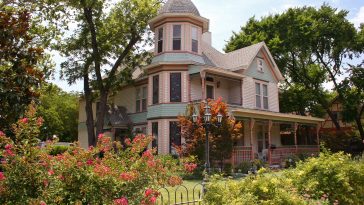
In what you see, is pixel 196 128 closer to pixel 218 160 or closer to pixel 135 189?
pixel 218 160

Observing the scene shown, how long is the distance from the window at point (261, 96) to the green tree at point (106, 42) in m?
9.66

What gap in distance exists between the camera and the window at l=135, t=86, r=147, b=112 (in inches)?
1048

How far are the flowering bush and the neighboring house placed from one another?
1611cm

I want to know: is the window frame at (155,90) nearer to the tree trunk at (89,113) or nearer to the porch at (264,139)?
the tree trunk at (89,113)

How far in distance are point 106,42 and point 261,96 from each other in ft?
43.4

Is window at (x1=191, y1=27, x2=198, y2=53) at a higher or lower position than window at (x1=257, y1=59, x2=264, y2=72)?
higher

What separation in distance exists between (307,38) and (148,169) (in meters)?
32.8

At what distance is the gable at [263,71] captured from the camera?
26.6 metres

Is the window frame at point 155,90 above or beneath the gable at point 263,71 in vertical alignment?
beneath

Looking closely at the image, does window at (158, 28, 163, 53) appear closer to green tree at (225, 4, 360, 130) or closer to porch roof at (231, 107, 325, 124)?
porch roof at (231, 107, 325, 124)

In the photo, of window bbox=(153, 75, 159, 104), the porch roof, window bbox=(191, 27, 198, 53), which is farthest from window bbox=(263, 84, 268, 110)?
window bbox=(153, 75, 159, 104)

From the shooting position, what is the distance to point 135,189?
444 centimetres

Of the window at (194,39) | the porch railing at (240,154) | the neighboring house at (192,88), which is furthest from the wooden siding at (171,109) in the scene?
the window at (194,39)

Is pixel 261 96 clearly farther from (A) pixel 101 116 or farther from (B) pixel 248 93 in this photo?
(A) pixel 101 116
